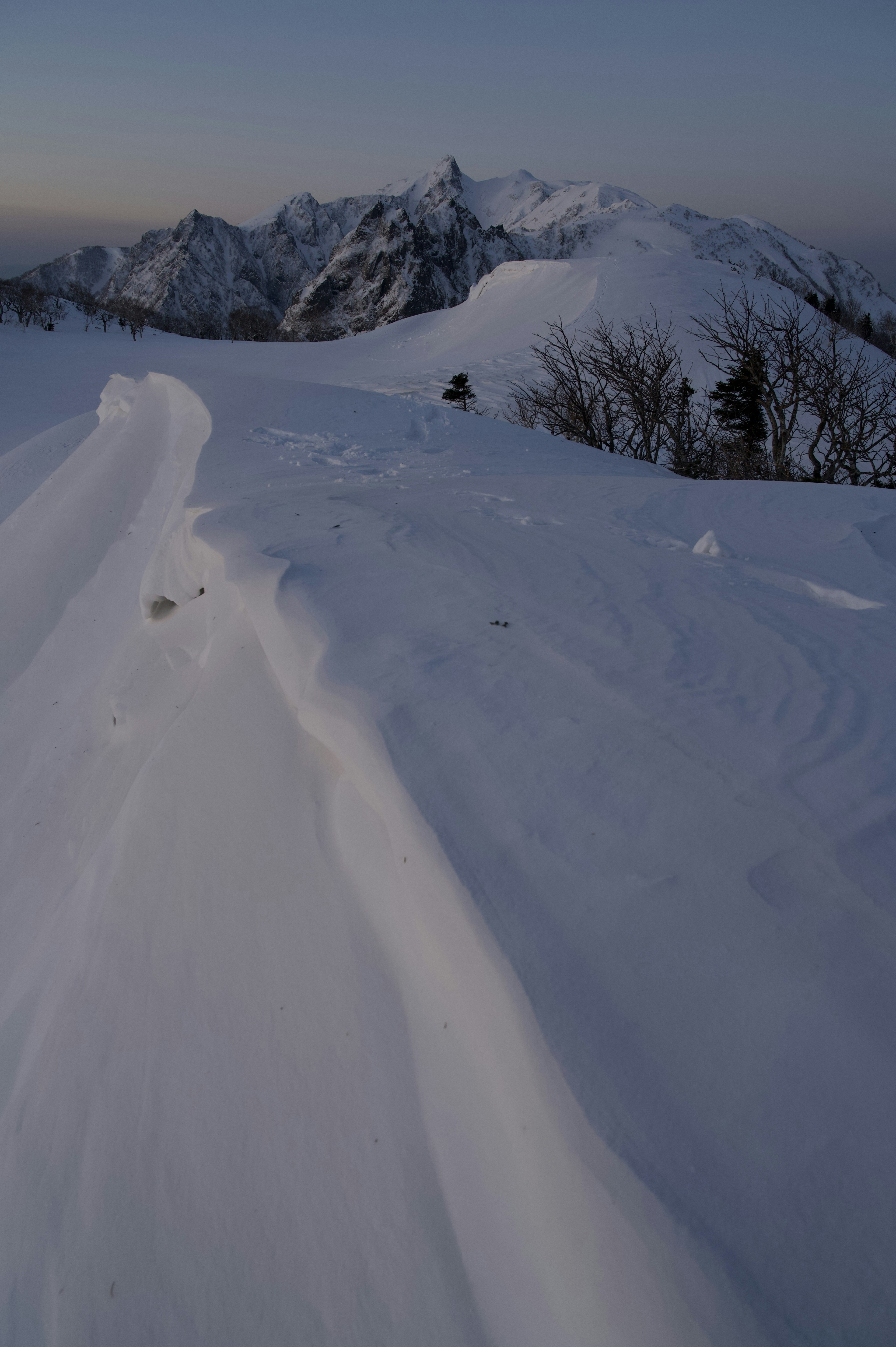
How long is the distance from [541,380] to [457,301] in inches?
3955

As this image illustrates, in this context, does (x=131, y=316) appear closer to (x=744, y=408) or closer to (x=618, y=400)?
(x=618, y=400)

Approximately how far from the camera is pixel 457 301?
10438cm

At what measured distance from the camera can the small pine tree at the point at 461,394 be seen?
41.2ft

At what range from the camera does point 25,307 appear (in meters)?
27.5

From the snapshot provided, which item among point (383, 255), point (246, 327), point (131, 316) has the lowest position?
point (131, 316)

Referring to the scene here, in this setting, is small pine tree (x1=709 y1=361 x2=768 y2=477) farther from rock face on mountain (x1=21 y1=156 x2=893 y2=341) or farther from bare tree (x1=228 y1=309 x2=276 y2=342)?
rock face on mountain (x1=21 y1=156 x2=893 y2=341)

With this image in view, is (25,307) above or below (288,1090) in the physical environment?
above

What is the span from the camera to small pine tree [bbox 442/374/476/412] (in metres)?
12.6

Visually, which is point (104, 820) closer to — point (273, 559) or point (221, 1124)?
point (273, 559)

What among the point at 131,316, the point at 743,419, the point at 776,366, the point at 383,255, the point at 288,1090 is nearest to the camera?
the point at 288,1090

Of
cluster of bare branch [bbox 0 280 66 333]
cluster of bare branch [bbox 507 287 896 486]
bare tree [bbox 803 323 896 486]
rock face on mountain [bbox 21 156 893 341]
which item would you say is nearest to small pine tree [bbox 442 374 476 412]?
cluster of bare branch [bbox 507 287 896 486]

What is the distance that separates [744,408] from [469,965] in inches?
438

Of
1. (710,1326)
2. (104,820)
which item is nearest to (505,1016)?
(710,1326)

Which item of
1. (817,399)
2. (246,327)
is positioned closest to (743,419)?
(817,399)
